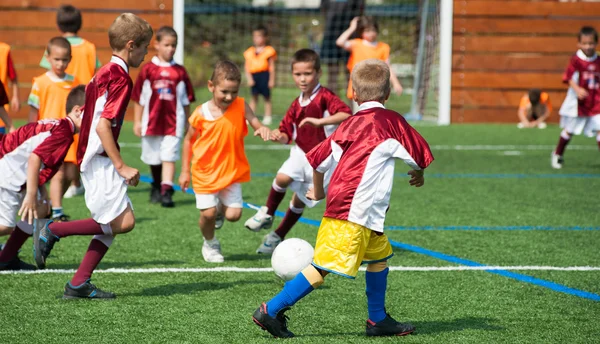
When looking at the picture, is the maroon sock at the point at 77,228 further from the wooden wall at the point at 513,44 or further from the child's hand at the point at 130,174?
the wooden wall at the point at 513,44

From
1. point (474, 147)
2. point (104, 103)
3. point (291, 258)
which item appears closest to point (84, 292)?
point (104, 103)

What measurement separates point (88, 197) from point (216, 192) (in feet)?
4.22

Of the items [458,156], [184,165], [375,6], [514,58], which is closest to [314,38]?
[375,6]

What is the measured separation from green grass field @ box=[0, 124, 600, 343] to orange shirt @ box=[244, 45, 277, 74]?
23.3ft

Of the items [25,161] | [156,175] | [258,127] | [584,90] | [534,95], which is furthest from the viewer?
[534,95]

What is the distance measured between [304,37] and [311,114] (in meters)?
13.4

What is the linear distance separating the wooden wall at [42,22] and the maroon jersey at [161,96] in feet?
23.7

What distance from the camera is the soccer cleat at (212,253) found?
19.0ft

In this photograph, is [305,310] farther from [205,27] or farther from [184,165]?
[205,27]

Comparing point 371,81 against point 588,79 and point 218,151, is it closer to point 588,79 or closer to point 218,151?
point 218,151

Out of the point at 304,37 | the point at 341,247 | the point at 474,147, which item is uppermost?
the point at 304,37

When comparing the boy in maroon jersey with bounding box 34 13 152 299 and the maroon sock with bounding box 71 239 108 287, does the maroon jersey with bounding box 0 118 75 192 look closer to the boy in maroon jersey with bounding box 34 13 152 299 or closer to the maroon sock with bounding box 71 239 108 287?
the boy in maroon jersey with bounding box 34 13 152 299

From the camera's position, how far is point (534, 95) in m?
15.6

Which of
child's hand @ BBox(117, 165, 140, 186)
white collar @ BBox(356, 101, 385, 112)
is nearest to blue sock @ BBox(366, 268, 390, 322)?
white collar @ BBox(356, 101, 385, 112)
